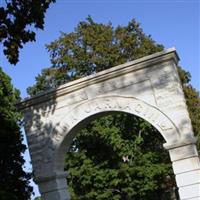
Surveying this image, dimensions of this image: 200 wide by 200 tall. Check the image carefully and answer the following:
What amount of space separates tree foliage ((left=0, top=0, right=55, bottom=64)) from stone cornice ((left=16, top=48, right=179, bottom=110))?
269 cm

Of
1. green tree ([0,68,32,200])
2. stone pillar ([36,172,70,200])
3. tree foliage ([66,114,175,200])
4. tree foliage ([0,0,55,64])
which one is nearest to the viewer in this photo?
tree foliage ([0,0,55,64])

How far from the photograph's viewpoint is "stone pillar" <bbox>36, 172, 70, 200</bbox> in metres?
11.9

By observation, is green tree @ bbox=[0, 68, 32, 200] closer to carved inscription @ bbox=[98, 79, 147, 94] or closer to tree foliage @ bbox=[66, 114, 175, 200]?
carved inscription @ bbox=[98, 79, 147, 94]

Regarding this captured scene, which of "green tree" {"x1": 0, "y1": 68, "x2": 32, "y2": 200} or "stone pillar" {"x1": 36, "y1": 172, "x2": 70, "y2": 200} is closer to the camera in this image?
"stone pillar" {"x1": 36, "y1": 172, "x2": 70, "y2": 200}

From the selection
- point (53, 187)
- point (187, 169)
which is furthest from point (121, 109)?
point (53, 187)

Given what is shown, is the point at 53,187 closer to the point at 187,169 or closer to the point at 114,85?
the point at 114,85

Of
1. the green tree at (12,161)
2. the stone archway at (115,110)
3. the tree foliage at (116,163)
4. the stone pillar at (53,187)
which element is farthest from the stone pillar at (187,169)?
the tree foliage at (116,163)

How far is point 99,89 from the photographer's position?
1170cm

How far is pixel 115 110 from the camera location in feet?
37.9

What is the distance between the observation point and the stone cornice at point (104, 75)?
11.1 metres

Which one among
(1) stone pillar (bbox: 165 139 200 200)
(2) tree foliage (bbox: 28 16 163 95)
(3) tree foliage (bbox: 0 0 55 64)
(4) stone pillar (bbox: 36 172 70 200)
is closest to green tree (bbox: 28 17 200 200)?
(2) tree foliage (bbox: 28 16 163 95)

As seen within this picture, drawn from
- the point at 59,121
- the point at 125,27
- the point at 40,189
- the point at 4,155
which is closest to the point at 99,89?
the point at 59,121

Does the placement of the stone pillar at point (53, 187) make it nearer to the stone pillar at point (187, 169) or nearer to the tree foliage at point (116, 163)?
the stone pillar at point (187, 169)

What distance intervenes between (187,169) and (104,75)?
2.93m
